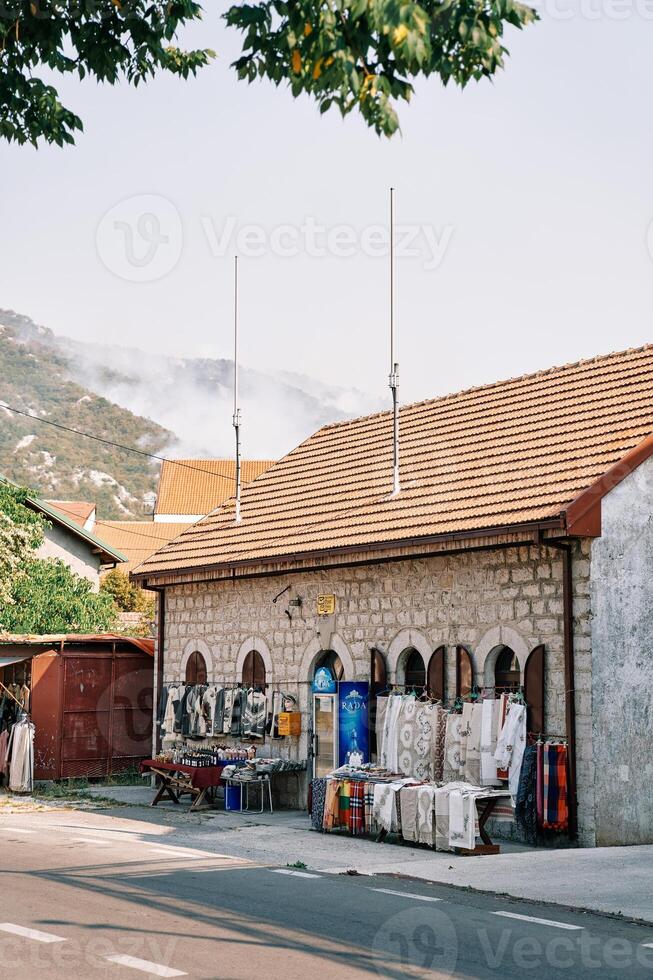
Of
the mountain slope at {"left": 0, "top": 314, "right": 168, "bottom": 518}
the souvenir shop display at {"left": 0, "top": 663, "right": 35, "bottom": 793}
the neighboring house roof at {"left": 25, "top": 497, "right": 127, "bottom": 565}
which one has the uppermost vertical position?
the mountain slope at {"left": 0, "top": 314, "right": 168, "bottom": 518}

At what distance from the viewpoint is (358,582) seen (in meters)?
18.1

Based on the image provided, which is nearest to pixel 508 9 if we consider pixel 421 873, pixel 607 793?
pixel 421 873

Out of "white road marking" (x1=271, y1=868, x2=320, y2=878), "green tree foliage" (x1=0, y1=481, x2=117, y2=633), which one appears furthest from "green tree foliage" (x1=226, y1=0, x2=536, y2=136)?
"green tree foliage" (x1=0, y1=481, x2=117, y2=633)

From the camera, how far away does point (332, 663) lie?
18.6 meters

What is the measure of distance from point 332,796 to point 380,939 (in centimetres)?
702

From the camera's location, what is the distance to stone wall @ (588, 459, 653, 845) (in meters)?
14.4

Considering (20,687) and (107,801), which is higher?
(20,687)

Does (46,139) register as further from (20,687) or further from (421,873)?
(20,687)

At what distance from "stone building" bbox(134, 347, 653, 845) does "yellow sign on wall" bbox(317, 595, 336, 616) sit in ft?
0.13

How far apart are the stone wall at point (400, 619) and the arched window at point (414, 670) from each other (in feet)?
0.46

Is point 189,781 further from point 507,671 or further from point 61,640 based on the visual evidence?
point 507,671

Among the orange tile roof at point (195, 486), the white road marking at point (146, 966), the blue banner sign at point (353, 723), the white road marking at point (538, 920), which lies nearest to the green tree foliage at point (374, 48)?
the white road marking at point (146, 966)

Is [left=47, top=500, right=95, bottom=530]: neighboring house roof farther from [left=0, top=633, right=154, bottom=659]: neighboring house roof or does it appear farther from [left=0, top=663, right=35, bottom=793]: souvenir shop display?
[left=0, top=663, right=35, bottom=793]: souvenir shop display

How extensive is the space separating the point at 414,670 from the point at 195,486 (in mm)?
72618
